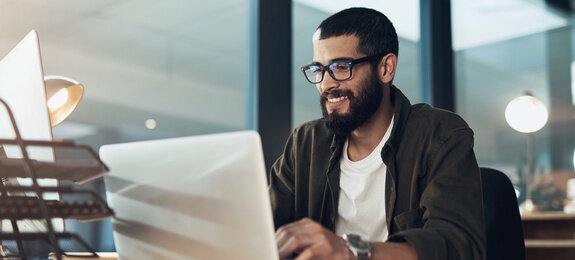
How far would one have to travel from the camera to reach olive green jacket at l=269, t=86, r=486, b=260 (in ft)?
3.81

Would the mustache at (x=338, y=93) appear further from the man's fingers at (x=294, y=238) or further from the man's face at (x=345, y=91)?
the man's fingers at (x=294, y=238)

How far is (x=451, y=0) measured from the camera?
3725 millimetres

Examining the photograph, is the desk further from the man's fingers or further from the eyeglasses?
the man's fingers

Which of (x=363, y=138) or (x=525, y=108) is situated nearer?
(x=363, y=138)

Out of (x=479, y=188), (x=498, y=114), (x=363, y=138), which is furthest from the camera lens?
(x=498, y=114)

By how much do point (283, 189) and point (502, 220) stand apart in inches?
20.3

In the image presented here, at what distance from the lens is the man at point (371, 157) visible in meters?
1.24

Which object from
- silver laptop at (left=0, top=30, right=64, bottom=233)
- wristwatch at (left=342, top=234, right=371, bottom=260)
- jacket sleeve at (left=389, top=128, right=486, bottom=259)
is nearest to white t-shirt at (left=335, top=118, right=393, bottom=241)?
jacket sleeve at (left=389, top=128, right=486, bottom=259)

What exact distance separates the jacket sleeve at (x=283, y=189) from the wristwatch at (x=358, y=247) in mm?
526

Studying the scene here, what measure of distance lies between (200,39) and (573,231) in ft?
6.81

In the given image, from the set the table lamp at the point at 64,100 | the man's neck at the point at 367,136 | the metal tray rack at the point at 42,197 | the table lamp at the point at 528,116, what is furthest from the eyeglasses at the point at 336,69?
the table lamp at the point at 528,116

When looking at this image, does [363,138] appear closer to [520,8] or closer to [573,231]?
[573,231]

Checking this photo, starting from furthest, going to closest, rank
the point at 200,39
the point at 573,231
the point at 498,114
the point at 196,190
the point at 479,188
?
the point at 498,114, the point at 573,231, the point at 200,39, the point at 479,188, the point at 196,190

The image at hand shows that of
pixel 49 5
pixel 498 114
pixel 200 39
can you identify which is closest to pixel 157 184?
pixel 49 5
